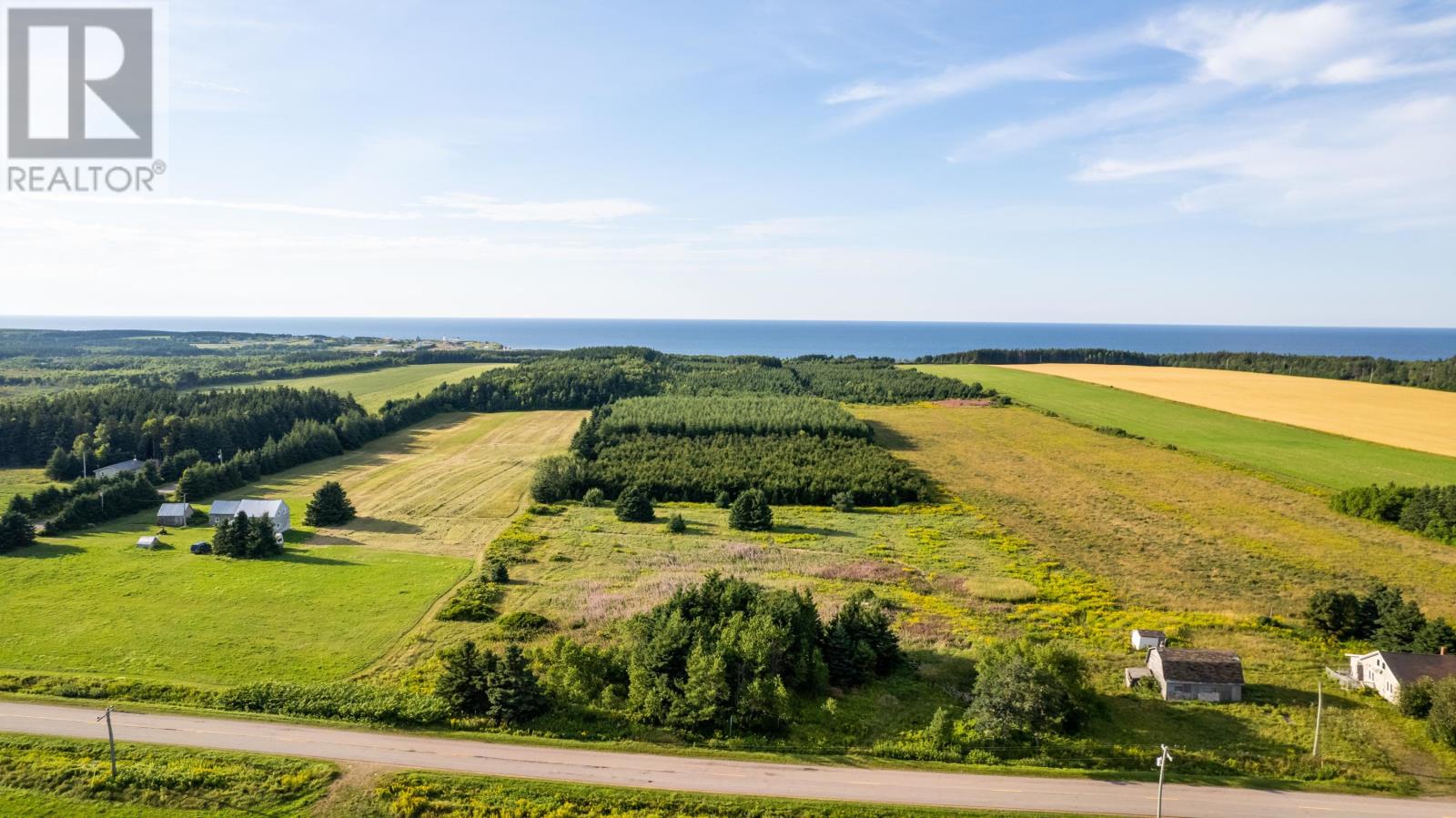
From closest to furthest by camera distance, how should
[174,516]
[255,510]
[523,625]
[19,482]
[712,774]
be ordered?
1. [712,774]
2. [523,625]
3. [255,510]
4. [174,516]
5. [19,482]

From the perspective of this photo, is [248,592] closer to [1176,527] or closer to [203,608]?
[203,608]

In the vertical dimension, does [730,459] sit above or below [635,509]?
above

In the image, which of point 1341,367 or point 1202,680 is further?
point 1341,367

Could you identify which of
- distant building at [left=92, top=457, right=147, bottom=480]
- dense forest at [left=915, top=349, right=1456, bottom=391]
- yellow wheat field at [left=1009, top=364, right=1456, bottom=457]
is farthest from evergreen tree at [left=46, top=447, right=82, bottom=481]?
dense forest at [left=915, top=349, right=1456, bottom=391]

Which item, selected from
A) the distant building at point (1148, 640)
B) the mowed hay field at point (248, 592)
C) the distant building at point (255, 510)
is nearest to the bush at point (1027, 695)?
the distant building at point (1148, 640)

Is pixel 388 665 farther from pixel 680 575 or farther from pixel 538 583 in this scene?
pixel 680 575

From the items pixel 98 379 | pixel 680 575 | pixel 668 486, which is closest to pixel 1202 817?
pixel 680 575

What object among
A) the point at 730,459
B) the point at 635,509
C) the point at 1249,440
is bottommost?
the point at 635,509

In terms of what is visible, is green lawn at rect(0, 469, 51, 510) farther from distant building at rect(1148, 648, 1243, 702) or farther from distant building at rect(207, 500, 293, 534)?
distant building at rect(1148, 648, 1243, 702)

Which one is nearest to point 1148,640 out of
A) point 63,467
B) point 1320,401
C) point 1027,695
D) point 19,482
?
point 1027,695
